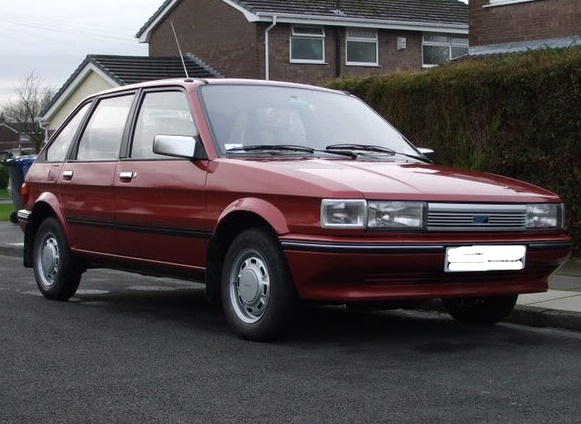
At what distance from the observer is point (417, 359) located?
654 cm

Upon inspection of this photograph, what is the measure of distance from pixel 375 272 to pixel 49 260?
12.2 feet

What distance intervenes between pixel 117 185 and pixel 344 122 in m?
1.74

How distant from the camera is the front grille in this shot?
263 inches

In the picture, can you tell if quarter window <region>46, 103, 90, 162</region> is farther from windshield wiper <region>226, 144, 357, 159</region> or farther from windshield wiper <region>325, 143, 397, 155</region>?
windshield wiper <region>325, 143, 397, 155</region>

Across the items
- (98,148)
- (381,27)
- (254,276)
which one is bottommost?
(254,276)

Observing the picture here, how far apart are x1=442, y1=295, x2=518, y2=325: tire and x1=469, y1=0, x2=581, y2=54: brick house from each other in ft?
34.8

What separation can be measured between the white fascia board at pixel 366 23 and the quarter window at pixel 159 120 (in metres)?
24.0

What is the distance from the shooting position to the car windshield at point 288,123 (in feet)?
25.1

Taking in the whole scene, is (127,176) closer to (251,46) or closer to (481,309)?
(481,309)

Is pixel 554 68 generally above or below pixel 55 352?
above

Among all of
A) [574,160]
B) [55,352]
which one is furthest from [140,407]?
[574,160]

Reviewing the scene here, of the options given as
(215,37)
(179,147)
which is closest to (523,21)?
(179,147)

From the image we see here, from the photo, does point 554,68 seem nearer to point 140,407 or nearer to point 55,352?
point 55,352

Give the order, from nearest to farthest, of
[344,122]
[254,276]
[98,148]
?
[254,276], [344,122], [98,148]
